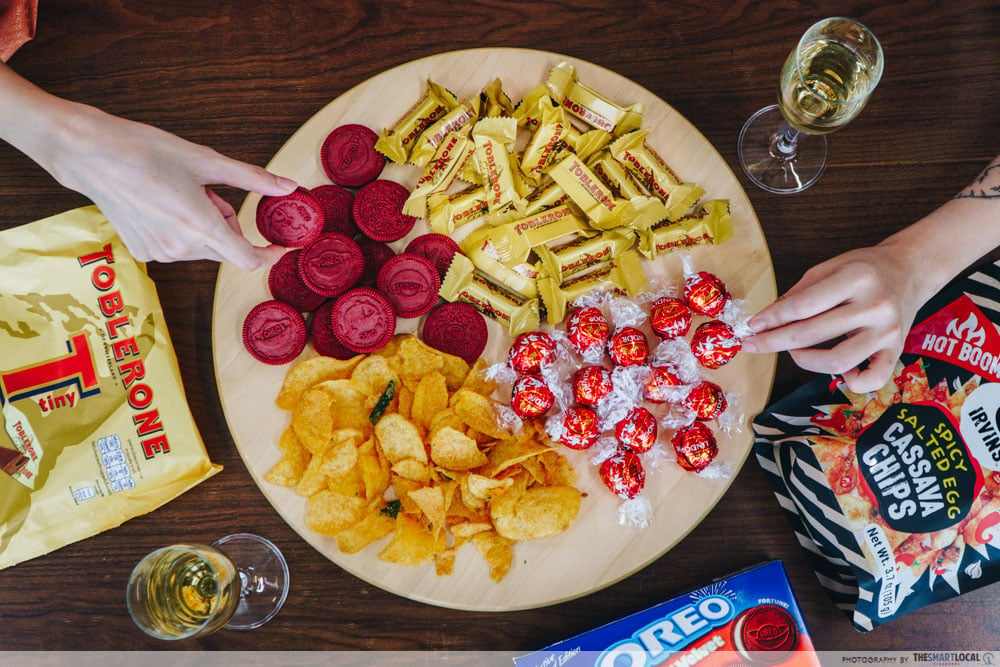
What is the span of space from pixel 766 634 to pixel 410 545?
983 mm

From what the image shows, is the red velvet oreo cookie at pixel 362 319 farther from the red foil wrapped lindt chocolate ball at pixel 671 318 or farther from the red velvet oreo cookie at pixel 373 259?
the red foil wrapped lindt chocolate ball at pixel 671 318

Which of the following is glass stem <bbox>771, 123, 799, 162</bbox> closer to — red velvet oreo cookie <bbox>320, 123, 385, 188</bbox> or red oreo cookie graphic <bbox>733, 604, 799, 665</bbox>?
red velvet oreo cookie <bbox>320, 123, 385, 188</bbox>

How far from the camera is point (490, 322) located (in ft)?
6.29

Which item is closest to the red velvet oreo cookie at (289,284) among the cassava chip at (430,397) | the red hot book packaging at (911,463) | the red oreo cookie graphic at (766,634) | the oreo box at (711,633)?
the cassava chip at (430,397)

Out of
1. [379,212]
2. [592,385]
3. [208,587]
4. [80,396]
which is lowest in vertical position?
[208,587]

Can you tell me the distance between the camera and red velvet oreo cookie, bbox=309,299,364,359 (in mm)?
1879

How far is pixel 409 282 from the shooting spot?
72.8 inches

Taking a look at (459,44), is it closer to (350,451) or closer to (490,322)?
(490,322)

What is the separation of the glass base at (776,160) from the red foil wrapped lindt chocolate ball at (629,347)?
64cm

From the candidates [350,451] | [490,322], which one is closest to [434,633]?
[350,451]

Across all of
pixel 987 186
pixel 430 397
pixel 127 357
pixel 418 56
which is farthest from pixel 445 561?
pixel 987 186

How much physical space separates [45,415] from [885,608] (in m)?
2.38

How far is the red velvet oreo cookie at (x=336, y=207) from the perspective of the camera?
6.15ft

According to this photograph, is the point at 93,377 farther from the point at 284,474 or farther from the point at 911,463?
the point at 911,463
